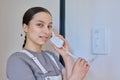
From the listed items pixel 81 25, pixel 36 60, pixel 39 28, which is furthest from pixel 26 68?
pixel 81 25

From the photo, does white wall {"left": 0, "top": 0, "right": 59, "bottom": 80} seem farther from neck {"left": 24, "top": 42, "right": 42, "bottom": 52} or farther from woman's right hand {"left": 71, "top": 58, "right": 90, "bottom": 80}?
woman's right hand {"left": 71, "top": 58, "right": 90, "bottom": 80}

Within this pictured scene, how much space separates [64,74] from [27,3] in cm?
50

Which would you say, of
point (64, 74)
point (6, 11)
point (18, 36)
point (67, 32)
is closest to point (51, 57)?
point (64, 74)

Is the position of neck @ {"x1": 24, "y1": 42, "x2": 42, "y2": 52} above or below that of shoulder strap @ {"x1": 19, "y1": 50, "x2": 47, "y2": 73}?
above

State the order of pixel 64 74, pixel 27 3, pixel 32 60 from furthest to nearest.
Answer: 1. pixel 27 3
2. pixel 64 74
3. pixel 32 60

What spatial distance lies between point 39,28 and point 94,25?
0.31 meters

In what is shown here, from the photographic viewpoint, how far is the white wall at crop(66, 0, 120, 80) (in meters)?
1.12

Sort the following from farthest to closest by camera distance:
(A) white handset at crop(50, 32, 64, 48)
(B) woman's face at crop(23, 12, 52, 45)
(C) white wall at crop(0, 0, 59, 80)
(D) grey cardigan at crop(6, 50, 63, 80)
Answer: (C) white wall at crop(0, 0, 59, 80), (A) white handset at crop(50, 32, 64, 48), (B) woman's face at crop(23, 12, 52, 45), (D) grey cardigan at crop(6, 50, 63, 80)

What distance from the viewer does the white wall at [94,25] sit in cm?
112

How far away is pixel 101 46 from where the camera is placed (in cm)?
115

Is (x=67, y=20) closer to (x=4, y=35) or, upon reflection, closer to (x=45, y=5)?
(x=45, y=5)

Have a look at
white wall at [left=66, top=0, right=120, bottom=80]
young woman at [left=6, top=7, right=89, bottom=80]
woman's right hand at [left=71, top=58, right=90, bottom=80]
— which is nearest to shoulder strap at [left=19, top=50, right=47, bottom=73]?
young woman at [left=6, top=7, right=89, bottom=80]

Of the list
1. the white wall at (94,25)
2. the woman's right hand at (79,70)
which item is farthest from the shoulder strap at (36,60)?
the white wall at (94,25)

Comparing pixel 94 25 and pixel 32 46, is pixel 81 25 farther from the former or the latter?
pixel 32 46
